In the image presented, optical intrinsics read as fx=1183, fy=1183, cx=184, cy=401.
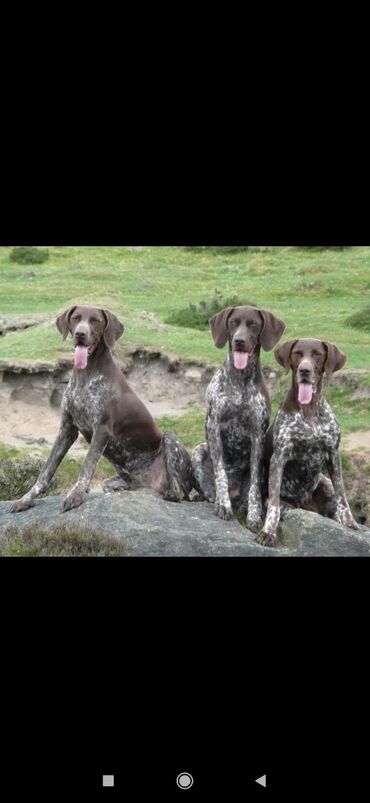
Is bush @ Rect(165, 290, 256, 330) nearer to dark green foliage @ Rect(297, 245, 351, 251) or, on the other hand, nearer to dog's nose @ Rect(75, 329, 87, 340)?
dark green foliage @ Rect(297, 245, 351, 251)

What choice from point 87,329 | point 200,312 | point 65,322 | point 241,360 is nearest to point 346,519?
point 241,360

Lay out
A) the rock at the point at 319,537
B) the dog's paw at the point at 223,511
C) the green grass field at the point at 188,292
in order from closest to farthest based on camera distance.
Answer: the rock at the point at 319,537
the dog's paw at the point at 223,511
the green grass field at the point at 188,292

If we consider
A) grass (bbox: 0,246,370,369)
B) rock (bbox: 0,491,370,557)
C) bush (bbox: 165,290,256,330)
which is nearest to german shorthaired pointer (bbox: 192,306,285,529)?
rock (bbox: 0,491,370,557)

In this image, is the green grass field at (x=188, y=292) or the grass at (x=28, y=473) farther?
the green grass field at (x=188, y=292)

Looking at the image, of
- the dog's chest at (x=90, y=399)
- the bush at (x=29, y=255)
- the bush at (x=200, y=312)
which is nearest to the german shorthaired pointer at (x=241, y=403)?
the dog's chest at (x=90, y=399)

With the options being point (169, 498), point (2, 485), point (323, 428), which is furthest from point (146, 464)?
point (2, 485)

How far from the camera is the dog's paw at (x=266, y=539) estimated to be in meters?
12.7

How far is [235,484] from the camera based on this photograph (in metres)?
14.4

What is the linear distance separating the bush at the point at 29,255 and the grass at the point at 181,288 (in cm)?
28

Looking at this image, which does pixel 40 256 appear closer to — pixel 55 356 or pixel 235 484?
pixel 55 356

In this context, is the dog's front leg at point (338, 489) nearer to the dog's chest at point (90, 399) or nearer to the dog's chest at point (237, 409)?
the dog's chest at point (237, 409)

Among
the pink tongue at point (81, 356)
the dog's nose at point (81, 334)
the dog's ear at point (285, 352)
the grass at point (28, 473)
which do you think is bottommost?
the grass at point (28, 473)

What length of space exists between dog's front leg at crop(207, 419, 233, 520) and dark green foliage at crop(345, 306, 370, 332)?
13221 millimetres

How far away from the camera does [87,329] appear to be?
1348cm
